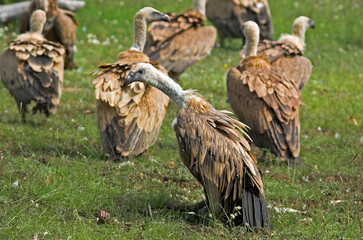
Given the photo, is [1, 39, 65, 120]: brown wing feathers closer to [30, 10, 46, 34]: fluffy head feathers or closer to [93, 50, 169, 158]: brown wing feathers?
[30, 10, 46, 34]: fluffy head feathers

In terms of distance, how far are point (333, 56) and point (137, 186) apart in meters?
7.50

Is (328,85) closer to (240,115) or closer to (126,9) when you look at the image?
(240,115)

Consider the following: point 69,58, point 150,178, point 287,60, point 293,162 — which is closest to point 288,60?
point 287,60

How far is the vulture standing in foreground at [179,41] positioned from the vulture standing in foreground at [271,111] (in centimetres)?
234

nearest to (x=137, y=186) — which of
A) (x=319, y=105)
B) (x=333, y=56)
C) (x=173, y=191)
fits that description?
(x=173, y=191)

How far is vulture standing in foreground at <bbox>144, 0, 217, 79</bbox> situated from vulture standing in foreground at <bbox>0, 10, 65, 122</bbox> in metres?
1.74

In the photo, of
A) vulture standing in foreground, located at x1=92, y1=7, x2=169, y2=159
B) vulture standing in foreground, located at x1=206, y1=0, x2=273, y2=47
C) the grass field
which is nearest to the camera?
the grass field

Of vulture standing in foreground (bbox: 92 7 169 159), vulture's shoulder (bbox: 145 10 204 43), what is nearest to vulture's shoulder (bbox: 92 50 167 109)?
vulture standing in foreground (bbox: 92 7 169 159)

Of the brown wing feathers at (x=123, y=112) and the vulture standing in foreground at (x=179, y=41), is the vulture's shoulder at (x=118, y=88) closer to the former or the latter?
the brown wing feathers at (x=123, y=112)

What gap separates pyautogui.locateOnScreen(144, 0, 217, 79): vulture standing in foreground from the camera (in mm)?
8273

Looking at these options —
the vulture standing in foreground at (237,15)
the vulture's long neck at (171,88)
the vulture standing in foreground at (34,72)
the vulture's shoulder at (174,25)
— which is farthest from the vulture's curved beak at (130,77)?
the vulture standing in foreground at (237,15)

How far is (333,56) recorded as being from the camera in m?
11.3

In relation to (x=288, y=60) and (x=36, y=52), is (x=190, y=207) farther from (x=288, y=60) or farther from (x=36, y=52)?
(x=288, y=60)

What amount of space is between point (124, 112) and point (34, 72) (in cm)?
180
